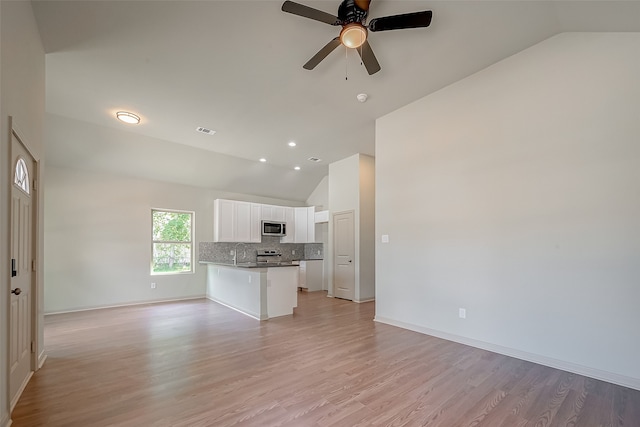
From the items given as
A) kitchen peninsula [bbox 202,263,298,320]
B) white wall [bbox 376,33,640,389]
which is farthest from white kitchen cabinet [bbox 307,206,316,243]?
white wall [bbox 376,33,640,389]

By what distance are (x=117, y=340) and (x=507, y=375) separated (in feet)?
Answer: 15.3

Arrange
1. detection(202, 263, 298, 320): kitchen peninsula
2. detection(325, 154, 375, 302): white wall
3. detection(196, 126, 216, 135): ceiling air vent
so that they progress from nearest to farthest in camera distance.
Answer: detection(202, 263, 298, 320): kitchen peninsula
detection(196, 126, 216, 135): ceiling air vent
detection(325, 154, 375, 302): white wall

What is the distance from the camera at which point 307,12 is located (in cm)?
228

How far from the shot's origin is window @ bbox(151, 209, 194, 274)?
21.8 ft

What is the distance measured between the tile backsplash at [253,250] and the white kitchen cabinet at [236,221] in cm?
32

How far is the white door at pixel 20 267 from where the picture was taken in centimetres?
233

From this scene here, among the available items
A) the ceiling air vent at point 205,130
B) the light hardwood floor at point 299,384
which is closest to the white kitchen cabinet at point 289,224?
the ceiling air vent at point 205,130

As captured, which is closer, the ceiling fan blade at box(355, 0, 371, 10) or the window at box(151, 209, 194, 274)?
the ceiling fan blade at box(355, 0, 371, 10)

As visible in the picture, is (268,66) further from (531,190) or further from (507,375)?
(507,375)

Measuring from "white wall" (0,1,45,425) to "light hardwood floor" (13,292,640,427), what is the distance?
0.82m

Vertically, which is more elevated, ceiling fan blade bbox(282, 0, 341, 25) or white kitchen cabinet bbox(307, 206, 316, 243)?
ceiling fan blade bbox(282, 0, 341, 25)

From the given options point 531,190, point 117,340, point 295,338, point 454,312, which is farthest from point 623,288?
A: point 117,340

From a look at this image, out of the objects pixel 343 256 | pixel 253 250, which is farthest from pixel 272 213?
pixel 343 256

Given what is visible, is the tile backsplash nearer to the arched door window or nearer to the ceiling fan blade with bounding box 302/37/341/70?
the arched door window
